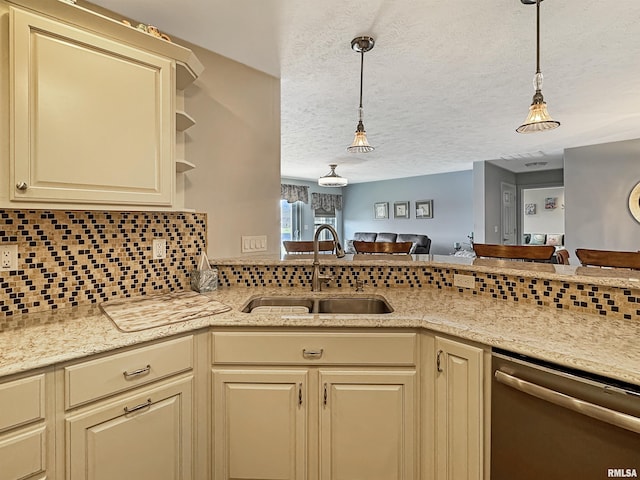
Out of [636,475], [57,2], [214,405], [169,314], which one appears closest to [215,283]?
[169,314]

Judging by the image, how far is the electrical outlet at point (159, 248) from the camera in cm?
187

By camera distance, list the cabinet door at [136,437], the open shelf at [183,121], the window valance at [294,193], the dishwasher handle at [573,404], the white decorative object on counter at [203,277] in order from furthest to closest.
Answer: the window valance at [294,193], the white decorative object on counter at [203,277], the open shelf at [183,121], the cabinet door at [136,437], the dishwasher handle at [573,404]

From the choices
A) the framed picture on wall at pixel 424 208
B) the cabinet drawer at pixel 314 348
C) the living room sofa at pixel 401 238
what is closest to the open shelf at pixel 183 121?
the cabinet drawer at pixel 314 348

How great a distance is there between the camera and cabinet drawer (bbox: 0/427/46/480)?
3.20ft

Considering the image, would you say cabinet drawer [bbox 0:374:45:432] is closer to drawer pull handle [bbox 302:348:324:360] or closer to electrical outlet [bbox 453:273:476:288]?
drawer pull handle [bbox 302:348:324:360]

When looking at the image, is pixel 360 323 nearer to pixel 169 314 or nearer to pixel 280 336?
pixel 280 336

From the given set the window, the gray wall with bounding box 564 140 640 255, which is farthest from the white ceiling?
the window

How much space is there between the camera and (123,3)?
172cm

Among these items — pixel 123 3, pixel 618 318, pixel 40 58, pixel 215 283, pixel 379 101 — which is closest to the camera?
pixel 40 58

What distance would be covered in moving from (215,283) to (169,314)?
537 millimetres

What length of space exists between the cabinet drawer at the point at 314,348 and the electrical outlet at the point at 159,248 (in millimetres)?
706

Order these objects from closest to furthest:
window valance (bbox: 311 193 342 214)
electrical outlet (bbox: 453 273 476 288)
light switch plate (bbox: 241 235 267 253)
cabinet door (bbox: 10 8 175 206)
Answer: cabinet door (bbox: 10 8 175 206) → electrical outlet (bbox: 453 273 476 288) → light switch plate (bbox: 241 235 267 253) → window valance (bbox: 311 193 342 214)

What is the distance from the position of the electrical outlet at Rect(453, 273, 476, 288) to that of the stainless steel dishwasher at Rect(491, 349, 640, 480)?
696 millimetres

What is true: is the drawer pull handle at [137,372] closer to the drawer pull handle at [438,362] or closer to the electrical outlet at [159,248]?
the electrical outlet at [159,248]
